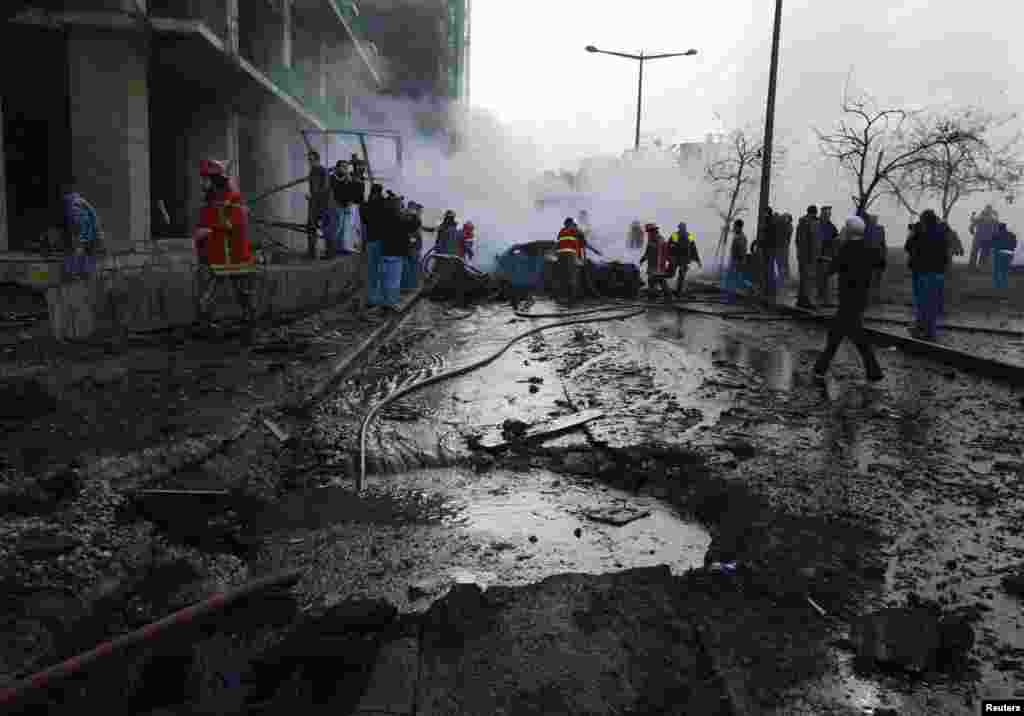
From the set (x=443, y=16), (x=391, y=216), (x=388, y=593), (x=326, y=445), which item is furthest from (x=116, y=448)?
(x=443, y=16)

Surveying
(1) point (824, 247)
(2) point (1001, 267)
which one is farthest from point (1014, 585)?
(2) point (1001, 267)

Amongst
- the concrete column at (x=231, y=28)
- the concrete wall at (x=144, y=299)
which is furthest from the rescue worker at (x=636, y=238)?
the concrete wall at (x=144, y=299)

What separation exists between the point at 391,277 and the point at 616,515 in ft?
29.5

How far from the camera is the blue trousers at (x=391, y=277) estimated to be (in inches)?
486

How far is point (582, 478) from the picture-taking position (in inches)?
187

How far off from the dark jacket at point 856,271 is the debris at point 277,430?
5.93m

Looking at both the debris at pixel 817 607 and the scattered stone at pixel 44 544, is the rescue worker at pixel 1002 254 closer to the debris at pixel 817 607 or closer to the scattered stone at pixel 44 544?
the debris at pixel 817 607

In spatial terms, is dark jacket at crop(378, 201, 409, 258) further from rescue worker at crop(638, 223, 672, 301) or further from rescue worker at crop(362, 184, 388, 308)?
rescue worker at crop(638, 223, 672, 301)

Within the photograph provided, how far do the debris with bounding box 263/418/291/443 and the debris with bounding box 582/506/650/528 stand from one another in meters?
2.23

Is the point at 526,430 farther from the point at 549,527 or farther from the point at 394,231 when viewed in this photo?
the point at 394,231

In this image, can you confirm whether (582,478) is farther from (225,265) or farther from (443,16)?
(443,16)

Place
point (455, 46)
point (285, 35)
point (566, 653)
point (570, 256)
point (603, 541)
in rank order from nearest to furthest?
point (566, 653), point (603, 541), point (570, 256), point (285, 35), point (455, 46)

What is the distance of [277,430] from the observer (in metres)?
5.30

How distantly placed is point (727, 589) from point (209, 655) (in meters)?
2.03
